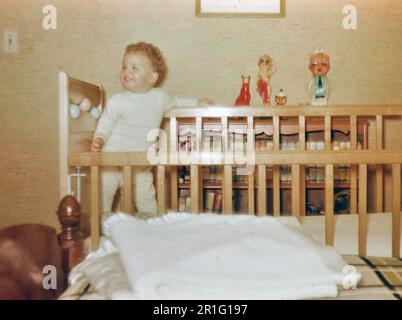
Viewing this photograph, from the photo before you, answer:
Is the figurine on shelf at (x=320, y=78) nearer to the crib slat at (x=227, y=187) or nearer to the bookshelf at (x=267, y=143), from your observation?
the bookshelf at (x=267, y=143)

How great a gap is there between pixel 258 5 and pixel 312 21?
0.21 metres

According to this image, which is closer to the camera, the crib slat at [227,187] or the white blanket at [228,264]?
the white blanket at [228,264]

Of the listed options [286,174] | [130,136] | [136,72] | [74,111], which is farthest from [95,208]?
[286,174]

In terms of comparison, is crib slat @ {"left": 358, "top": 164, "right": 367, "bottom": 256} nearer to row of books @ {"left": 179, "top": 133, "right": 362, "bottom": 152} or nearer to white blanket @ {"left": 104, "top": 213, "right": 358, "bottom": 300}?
white blanket @ {"left": 104, "top": 213, "right": 358, "bottom": 300}

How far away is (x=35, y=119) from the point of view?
1.77 metres

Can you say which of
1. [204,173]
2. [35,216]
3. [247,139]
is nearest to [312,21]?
[247,139]

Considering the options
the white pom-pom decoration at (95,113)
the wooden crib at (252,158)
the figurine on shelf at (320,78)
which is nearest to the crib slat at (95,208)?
the wooden crib at (252,158)

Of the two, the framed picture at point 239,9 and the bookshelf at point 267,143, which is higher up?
the framed picture at point 239,9

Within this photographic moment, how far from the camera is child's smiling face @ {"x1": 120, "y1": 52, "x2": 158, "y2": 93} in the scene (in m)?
1.40

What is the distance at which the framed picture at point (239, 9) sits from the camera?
5.66ft

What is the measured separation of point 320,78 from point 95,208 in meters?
1.00

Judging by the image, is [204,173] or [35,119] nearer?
[204,173]

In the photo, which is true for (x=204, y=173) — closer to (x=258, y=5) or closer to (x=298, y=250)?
(x=258, y=5)
